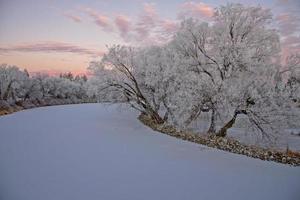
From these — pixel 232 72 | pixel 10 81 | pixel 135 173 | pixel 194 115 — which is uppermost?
pixel 232 72

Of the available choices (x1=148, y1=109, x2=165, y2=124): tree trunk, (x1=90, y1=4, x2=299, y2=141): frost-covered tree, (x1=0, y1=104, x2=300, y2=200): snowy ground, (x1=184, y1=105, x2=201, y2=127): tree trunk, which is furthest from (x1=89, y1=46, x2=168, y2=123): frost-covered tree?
(x1=0, y1=104, x2=300, y2=200): snowy ground

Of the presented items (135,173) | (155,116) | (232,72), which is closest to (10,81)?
(155,116)

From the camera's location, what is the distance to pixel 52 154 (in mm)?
8898

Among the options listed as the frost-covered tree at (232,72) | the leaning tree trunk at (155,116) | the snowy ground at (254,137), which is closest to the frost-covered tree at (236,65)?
the frost-covered tree at (232,72)

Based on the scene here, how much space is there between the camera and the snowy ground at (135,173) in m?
5.62

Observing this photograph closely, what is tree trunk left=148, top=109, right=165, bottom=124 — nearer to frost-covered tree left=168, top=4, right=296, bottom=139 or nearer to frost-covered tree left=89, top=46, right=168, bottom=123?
frost-covered tree left=89, top=46, right=168, bottom=123

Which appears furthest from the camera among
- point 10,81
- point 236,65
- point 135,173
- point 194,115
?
point 10,81

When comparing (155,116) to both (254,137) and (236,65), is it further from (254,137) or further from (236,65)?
(236,65)

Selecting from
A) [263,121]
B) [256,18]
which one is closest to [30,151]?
[263,121]

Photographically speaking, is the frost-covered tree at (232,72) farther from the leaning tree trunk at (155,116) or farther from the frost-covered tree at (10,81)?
the frost-covered tree at (10,81)

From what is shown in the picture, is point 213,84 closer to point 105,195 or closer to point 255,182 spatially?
point 255,182

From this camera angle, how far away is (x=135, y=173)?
6965 millimetres

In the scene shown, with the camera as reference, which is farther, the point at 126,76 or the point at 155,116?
the point at 126,76

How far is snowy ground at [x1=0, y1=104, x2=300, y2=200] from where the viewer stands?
562 centimetres
